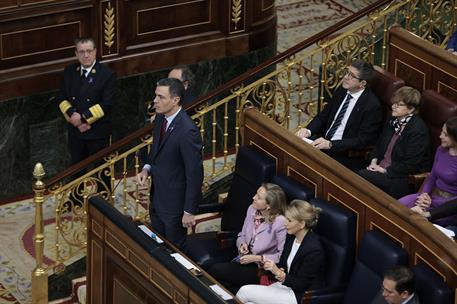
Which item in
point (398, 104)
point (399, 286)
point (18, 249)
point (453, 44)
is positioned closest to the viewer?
point (399, 286)

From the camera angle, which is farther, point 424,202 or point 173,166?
point 173,166

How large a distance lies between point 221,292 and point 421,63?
2946 millimetres

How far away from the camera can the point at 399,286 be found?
7.89m

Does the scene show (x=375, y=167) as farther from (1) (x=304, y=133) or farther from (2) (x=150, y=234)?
(2) (x=150, y=234)

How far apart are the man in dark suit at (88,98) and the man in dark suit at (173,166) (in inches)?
54.6

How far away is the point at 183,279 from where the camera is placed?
324 inches

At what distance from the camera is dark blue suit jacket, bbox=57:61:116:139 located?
10852 millimetres

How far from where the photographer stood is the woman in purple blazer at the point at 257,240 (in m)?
8.98

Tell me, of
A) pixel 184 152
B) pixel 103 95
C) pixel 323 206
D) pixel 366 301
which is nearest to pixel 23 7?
pixel 103 95

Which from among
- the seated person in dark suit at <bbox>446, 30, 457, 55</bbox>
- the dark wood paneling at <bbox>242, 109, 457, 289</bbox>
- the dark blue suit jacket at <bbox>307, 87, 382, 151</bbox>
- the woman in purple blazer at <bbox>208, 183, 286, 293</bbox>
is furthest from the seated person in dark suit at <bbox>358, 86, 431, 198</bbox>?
the seated person in dark suit at <bbox>446, 30, 457, 55</bbox>

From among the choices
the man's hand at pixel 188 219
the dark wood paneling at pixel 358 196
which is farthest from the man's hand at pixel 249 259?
the dark wood paneling at pixel 358 196

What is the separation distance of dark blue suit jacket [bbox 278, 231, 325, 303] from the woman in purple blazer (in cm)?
32

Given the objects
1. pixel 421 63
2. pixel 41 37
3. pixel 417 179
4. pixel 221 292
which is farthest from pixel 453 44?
pixel 221 292

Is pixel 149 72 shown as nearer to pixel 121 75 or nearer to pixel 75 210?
pixel 121 75
